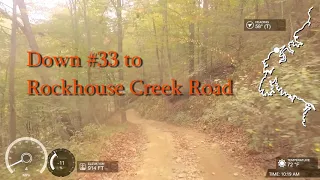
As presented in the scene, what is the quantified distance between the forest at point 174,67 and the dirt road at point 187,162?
2.92ft

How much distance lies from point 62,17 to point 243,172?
14122 mm

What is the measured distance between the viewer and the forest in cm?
704

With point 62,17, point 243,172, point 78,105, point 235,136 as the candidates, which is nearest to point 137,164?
point 243,172

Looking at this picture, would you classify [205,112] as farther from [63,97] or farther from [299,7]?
[63,97]

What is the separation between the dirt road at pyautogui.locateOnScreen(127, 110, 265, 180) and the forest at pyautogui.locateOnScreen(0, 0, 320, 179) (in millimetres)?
890

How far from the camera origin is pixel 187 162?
820 cm

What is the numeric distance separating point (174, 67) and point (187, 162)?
1437cm
